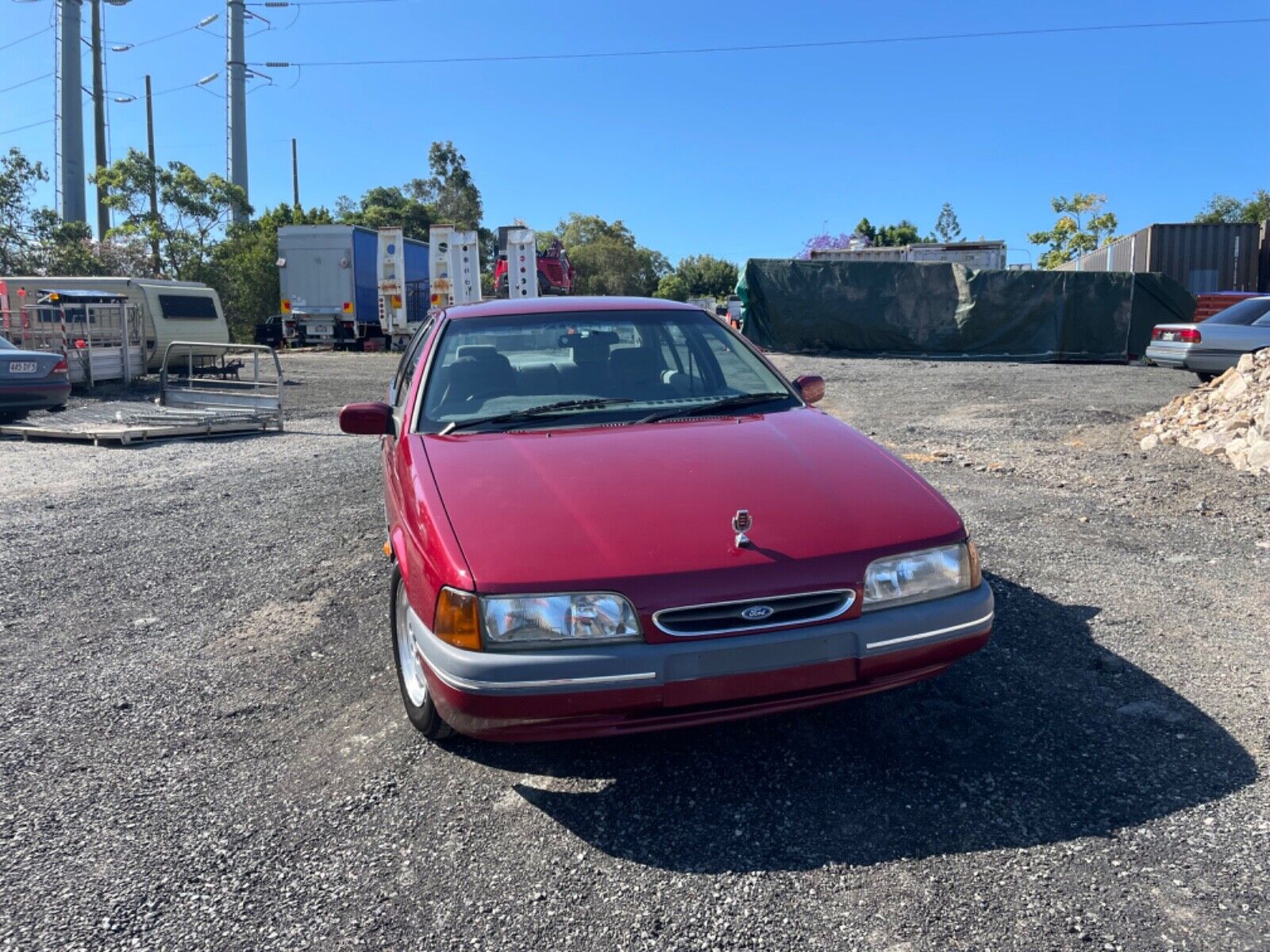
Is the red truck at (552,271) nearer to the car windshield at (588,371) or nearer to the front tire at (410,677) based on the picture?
the car windshield at (588,371)

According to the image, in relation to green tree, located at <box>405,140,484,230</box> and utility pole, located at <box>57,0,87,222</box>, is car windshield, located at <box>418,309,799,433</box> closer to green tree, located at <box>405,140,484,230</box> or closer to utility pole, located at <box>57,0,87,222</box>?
utility pole, located at <box>57,0,87,222</box>

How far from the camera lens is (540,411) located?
12.8ft

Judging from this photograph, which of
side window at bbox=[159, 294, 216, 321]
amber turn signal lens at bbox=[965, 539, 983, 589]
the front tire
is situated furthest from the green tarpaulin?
amber turn signal lens at bbox=[965, 539, 983, 589]

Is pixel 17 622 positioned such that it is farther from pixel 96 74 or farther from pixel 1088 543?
pixel 96 74

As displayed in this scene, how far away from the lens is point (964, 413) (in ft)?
40.4

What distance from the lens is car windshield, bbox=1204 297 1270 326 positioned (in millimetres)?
14062

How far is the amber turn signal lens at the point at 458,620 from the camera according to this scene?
2699 millimetres

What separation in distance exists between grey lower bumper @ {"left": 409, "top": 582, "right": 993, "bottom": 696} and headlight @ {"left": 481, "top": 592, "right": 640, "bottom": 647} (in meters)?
0.03

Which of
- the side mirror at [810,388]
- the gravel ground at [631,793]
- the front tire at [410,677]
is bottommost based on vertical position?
the gravel ground at [631,793]

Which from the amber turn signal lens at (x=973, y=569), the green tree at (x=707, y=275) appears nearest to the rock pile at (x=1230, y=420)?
the amber turn signal lens at (x=973, y=569)

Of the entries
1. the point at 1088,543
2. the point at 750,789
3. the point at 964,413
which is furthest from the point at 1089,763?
the point at 964,413

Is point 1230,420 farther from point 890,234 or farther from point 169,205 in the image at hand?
point 890,234

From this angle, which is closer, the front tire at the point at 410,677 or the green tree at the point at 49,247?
the front tire at the point at 410,677

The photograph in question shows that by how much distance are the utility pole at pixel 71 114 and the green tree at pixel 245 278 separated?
Result: 4559 mm
